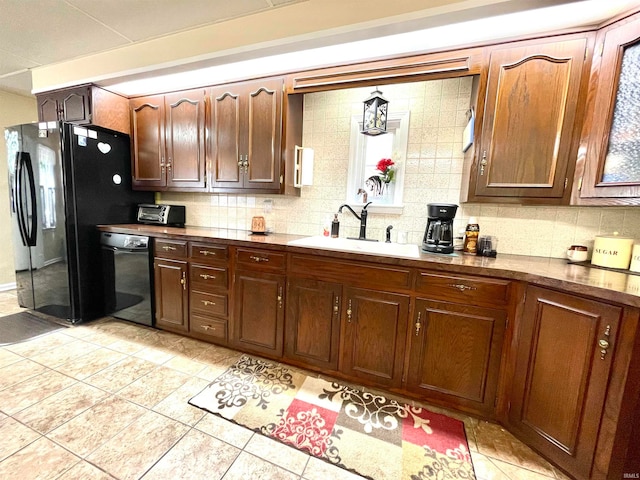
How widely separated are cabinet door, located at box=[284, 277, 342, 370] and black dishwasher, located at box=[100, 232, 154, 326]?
1.40m

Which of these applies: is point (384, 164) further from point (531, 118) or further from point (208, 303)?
point (208, 303)

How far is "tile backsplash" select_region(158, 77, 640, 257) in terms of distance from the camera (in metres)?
1.77

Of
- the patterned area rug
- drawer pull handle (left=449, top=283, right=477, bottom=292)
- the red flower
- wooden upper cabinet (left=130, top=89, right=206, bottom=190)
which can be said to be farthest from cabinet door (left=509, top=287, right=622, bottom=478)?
wooden upper cabinet (left=130, top=89, right=206, bottom=190)

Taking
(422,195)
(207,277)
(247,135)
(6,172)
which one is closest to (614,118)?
(422,195)

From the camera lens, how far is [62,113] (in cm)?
262

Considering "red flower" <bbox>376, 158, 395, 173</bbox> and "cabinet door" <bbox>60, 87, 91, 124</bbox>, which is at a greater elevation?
"cabinet door" <bbox>60, 87, 91, 124</bbox>

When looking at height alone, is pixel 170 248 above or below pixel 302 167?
below

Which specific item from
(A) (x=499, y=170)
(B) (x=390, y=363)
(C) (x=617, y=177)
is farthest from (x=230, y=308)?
(C) (x=617, y=177)

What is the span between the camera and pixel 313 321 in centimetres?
184

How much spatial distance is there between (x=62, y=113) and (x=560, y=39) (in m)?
4.08

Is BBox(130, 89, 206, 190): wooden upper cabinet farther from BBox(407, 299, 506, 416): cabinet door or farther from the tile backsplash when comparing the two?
BBox(407, 299, 506, 416): cabinet door

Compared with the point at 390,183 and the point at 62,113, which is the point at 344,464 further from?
the point at 62,113

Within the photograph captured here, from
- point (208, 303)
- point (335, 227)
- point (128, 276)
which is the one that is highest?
point (335, 227)

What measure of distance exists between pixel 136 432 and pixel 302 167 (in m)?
2.06
